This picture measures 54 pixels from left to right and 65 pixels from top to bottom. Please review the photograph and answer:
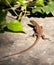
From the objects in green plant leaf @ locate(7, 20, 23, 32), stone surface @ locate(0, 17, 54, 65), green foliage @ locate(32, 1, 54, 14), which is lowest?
stone surface @ locate(0, 17, 54, 65)

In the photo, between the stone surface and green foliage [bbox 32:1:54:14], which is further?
green foliage [bbox 32:1:54:14]

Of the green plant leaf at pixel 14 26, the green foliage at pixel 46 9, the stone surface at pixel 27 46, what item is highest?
the green foliage at pixel 46 9

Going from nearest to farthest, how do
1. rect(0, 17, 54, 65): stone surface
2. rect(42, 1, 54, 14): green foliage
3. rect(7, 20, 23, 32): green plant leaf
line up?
rect(0, 17, 54, 65): stone surface, rect(7, 20, 23, 32): green plant leaf, rect(42, 1, 54, 14): green foliage

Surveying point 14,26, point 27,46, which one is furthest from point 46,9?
point 27,46

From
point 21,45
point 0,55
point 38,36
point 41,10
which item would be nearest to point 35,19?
point 41,10

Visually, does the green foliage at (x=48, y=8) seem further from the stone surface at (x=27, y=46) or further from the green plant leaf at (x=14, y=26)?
the green plant leaf at (x=14, y=26)

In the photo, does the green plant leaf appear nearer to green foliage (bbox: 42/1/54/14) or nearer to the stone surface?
the stone surface

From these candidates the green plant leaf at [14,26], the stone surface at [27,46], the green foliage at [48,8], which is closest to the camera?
the stone surface at [27,46]

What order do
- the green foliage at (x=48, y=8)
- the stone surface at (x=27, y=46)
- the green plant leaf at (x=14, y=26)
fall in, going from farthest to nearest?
the green foliage at (x=48, y=8) < the green plant leaf at (x=14, y=26) < the stone surface at (x=27, y=46)

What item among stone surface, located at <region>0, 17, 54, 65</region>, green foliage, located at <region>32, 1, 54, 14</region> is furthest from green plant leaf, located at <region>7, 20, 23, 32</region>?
green foliage, located at <region>32, 1, 54, 14</region>

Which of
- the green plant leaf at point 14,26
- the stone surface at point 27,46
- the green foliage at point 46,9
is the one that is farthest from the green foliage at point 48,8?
the green plant leaf at point 14,26
